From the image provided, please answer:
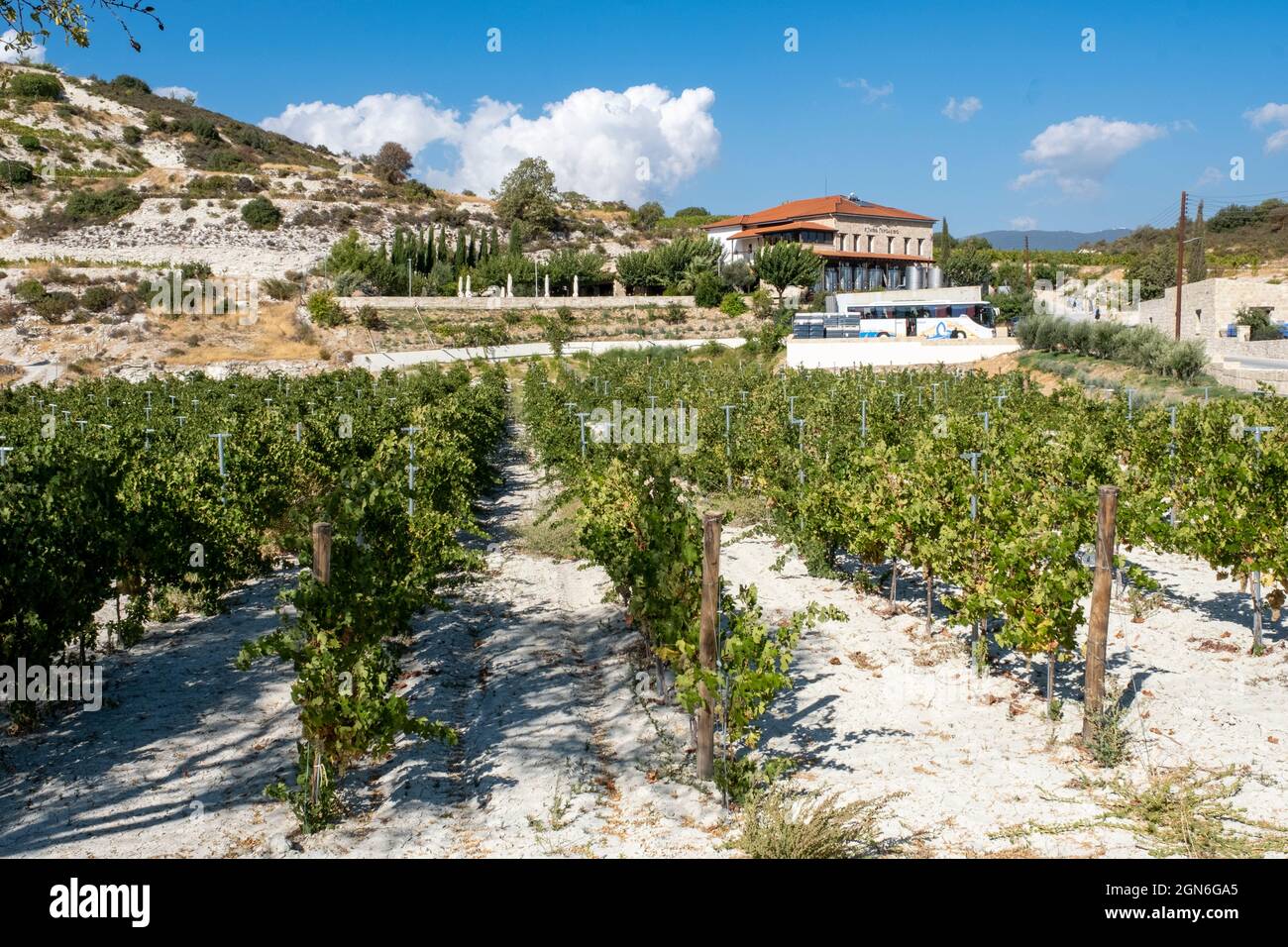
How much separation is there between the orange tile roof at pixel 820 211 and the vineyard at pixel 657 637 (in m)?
59.4

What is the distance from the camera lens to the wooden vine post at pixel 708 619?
589cm

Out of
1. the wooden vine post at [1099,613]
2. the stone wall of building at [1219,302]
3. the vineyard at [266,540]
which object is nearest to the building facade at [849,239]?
the stone wall of building at [1219,302]

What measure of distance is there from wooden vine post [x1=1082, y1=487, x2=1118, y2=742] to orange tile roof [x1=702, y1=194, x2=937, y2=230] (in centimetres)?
6627

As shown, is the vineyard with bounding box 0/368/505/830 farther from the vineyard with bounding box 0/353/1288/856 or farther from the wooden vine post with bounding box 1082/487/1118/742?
the wooden vine post with bounding box 1082/487/1118/742

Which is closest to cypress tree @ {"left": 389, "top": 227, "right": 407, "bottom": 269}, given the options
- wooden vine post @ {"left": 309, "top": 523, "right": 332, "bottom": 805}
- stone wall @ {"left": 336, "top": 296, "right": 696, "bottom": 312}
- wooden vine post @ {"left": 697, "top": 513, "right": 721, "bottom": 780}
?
stone wall @ {"left": 336, "top": 296, "right": 696, "bottom": 312}

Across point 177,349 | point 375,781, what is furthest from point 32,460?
point 177,349

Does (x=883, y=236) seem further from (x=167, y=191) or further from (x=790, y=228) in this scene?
(x=167, y=191)

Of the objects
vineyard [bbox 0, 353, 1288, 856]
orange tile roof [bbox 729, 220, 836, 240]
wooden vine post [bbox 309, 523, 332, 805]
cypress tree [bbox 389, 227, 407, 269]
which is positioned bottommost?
vineyard [bbox 0, 353, 1288, 856]

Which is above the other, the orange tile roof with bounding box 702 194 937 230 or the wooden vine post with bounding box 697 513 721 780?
the orange tile roof with bounding box 702 194 937 230

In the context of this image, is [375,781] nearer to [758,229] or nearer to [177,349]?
[177,349]

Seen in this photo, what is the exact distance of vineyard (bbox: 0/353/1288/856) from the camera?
582 centimetres

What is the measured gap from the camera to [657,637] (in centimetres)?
730

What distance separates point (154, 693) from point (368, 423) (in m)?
8.35

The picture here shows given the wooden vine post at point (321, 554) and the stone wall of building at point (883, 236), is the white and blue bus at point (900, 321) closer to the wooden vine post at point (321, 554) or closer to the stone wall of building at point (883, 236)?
the stone wall of building at point (883, 236)
